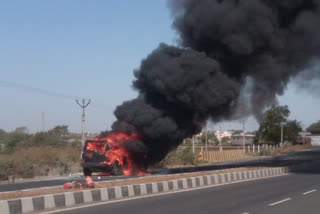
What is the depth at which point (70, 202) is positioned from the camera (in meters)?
13.5

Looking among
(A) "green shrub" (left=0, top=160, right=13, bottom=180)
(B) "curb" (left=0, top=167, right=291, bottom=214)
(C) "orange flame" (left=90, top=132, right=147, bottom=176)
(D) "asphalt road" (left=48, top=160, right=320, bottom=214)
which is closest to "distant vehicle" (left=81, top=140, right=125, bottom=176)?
(C) "orange flame" (left=90, top=132, right=147, bottom=176)

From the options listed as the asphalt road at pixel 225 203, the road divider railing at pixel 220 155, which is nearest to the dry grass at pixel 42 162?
the asphalt road at pixel 225 203

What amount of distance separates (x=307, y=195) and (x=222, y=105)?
450 inches

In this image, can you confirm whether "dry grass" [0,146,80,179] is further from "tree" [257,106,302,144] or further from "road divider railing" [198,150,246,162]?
"tree" [257,106,302,144]

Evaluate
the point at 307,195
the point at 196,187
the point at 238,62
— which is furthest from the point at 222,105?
the point at 307,195

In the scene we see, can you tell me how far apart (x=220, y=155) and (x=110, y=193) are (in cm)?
4002

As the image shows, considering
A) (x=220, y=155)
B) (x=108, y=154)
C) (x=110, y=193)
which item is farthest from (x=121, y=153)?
(x=220, y=155)

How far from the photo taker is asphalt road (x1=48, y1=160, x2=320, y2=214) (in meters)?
12.4

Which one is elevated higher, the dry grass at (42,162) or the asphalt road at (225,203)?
the dry grass at (42,162)

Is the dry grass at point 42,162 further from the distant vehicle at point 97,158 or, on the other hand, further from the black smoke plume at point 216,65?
the black smoke plume at point 216,65

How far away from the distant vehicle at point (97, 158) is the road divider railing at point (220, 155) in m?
23.6

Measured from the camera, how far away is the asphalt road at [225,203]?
12352 millimetres

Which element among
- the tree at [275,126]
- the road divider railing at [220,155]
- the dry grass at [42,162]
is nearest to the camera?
the dry grass at [42,162]

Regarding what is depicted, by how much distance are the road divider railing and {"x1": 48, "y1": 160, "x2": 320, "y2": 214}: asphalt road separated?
3212 cm
